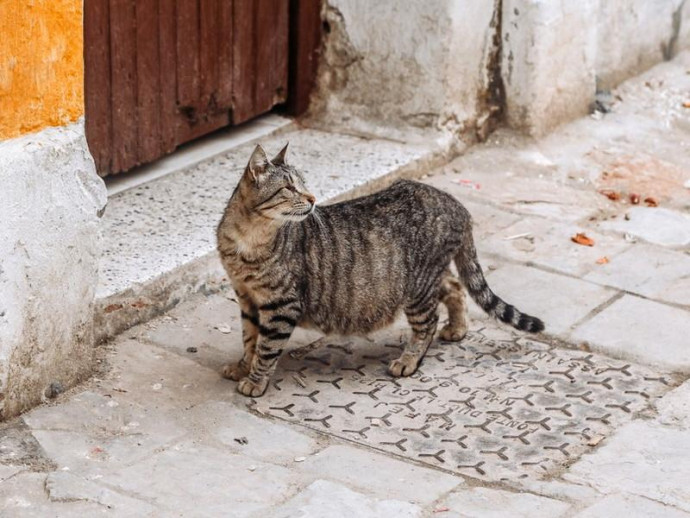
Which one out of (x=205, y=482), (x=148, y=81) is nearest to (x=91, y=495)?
(x=205, y=482)

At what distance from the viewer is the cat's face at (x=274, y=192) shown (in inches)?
188

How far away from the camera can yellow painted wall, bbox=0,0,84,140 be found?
4.43 meters

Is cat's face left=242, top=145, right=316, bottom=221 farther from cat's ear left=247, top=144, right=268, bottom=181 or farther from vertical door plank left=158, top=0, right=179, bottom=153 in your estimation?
vertical door plank left=158, top=0, right=179, bottom=153

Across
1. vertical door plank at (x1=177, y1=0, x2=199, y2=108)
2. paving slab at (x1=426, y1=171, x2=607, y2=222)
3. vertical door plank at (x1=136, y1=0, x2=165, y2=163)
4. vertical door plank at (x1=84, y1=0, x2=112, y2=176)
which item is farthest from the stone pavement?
vertical door plank at (x1=177, y1=0, x2=199, y2=108)

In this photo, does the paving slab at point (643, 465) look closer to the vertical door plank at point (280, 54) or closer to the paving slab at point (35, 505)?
the paving slab at point (35, 505)

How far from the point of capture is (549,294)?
6.00 m

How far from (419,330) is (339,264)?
456 millimetres

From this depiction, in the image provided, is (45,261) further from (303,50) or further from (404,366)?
(303,50)

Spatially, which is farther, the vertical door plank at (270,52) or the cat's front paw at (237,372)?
the vertical door plank at (270,52)

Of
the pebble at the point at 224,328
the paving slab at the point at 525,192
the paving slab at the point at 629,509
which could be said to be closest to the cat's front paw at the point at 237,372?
the pebble at the point at 224,328

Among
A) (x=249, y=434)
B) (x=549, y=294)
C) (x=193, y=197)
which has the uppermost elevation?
(x=193, y=197)

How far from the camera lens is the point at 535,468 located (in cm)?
450

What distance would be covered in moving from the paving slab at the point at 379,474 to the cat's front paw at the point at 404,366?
67 cm

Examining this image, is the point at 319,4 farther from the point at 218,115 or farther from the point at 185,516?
the point at 185,516
